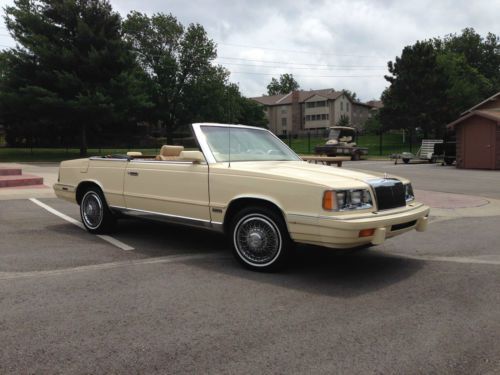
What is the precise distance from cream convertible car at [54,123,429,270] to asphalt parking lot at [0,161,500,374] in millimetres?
463

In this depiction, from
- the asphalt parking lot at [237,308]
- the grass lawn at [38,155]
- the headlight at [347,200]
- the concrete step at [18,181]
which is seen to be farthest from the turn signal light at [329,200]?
the grass lawn at [38,155]

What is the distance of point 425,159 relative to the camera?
31.0 metres

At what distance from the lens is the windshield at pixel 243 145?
5762 millimetres

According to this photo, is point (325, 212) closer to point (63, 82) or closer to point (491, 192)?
point (491, 192)

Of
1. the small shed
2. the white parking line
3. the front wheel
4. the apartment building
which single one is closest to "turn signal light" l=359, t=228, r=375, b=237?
the front wheel

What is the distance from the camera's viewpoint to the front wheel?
4855 mm

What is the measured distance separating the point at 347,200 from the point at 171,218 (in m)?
2.27

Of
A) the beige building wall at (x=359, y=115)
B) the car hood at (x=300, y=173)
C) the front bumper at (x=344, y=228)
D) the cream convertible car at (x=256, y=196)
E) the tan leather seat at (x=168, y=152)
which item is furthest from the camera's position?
the beige building wall at (x=359, y=115)

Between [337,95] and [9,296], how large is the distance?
88.5 m

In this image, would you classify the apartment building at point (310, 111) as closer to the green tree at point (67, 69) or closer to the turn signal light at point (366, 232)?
the green tree at point (67, 69)

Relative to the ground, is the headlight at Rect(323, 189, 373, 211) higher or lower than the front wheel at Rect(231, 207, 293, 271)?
higher

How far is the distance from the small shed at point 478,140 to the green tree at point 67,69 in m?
21.6

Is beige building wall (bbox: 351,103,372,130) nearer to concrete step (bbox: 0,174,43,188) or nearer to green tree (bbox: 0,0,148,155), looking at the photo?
green tree (bbox: 0,0,148,155)

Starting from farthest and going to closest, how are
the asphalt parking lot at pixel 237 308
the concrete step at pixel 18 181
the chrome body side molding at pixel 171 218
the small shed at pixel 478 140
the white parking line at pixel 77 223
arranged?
the small shed at pixel 478 140
the concrete step at pixel 18 181
the white parking line at pixel 77 223
the chrome body side molding at pixel 171 218
the asphalt parking lot at pixel 237 308
